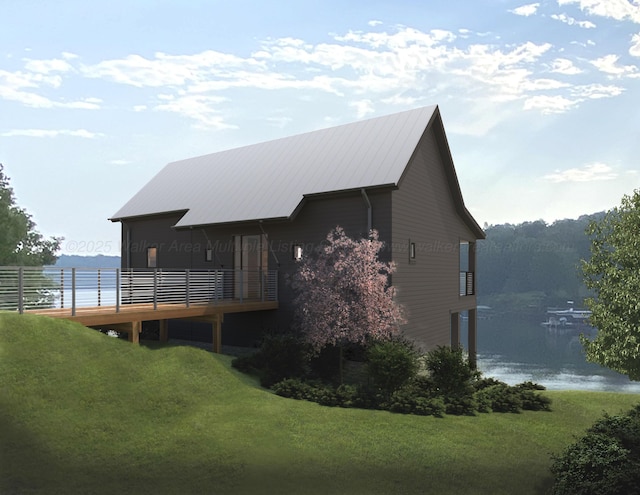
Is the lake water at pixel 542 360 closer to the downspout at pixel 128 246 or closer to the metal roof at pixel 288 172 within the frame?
the metal roof at pixel 288 172

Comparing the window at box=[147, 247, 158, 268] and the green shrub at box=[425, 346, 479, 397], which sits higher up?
the window at box=[147, 247, 158, 268]

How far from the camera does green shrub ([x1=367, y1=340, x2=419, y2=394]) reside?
50.9 feet

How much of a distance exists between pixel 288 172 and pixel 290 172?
125 millimetres

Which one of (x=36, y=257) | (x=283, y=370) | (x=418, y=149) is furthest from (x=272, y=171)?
(x=36, y=257)

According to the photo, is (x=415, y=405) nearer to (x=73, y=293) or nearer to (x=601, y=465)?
(x=601, y=465)

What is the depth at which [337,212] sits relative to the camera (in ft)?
63.9

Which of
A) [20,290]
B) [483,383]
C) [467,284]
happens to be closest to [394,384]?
[483,383]

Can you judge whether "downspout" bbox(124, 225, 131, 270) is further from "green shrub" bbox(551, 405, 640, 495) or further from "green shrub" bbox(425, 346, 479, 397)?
"green shrub" bbox(551, 405, 640, 495)

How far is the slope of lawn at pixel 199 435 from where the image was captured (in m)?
10.6

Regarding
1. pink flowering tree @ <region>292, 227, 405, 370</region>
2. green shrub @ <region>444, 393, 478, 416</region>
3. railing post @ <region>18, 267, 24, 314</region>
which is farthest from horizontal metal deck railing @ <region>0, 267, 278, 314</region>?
green shrub @ <region>444, 393, 478, 416</region>

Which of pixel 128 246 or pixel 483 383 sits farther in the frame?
pixel 128 246

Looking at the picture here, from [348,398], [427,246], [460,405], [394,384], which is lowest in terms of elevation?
[460,405]

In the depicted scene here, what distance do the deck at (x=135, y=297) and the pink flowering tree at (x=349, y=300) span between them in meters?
3.72

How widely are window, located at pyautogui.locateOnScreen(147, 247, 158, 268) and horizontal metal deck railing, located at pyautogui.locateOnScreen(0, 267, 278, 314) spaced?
176 inches
